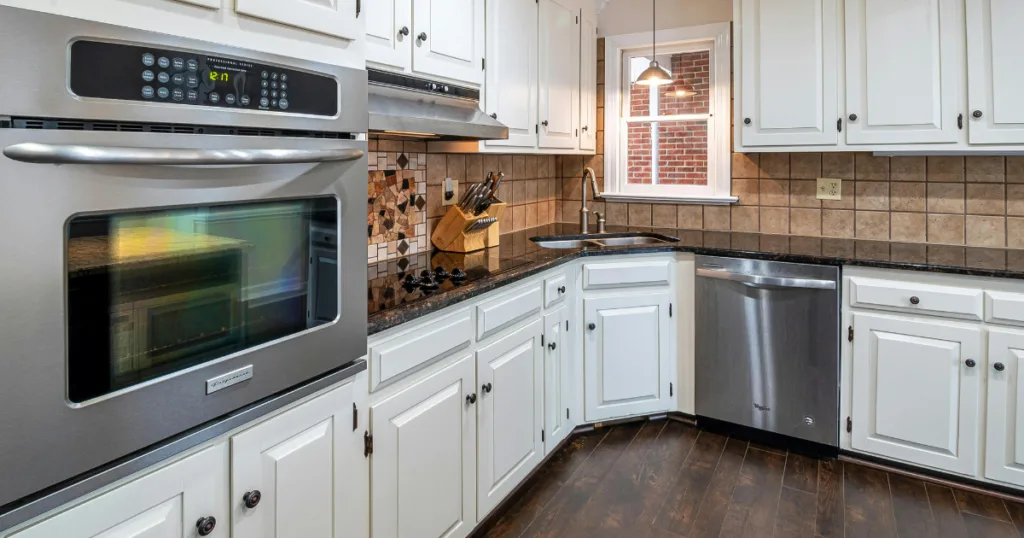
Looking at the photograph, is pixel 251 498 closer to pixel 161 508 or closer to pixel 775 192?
pixel 161 508

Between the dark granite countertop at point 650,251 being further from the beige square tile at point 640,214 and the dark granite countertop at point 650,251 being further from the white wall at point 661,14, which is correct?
the white wall at point 661,14

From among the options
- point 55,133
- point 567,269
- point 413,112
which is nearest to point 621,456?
point 567,269

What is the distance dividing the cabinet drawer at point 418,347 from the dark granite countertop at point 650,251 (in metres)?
0.06

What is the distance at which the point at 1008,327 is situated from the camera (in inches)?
90.0

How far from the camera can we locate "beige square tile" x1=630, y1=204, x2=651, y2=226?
365cm

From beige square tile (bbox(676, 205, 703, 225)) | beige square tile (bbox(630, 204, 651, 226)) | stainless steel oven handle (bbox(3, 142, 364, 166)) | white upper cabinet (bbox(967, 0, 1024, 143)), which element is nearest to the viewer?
stainless steel oven handle (bbox(3, 142, 364, 166))

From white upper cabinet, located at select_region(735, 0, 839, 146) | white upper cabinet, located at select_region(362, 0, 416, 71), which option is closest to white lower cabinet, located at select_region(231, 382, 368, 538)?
white upper cabinet, located at select_region(362, 0, 416, 71)

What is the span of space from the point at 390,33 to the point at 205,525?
1519 mm

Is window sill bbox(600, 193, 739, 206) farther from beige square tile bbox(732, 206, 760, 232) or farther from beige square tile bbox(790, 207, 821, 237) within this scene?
beige square tile bbox(790, 207, 821, 237)

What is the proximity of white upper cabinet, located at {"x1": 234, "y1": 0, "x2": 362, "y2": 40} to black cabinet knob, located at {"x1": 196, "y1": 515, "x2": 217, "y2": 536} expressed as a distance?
2.94 feet

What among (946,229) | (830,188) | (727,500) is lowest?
(727,500)

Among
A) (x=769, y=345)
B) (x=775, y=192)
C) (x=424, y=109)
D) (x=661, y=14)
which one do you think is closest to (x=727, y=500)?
(x=769, y=345)

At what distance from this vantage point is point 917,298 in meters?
2.42

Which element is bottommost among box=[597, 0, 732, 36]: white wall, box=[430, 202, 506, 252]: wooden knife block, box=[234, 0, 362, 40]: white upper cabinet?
box=[430, 202, 506, 252]: wooden knife block
